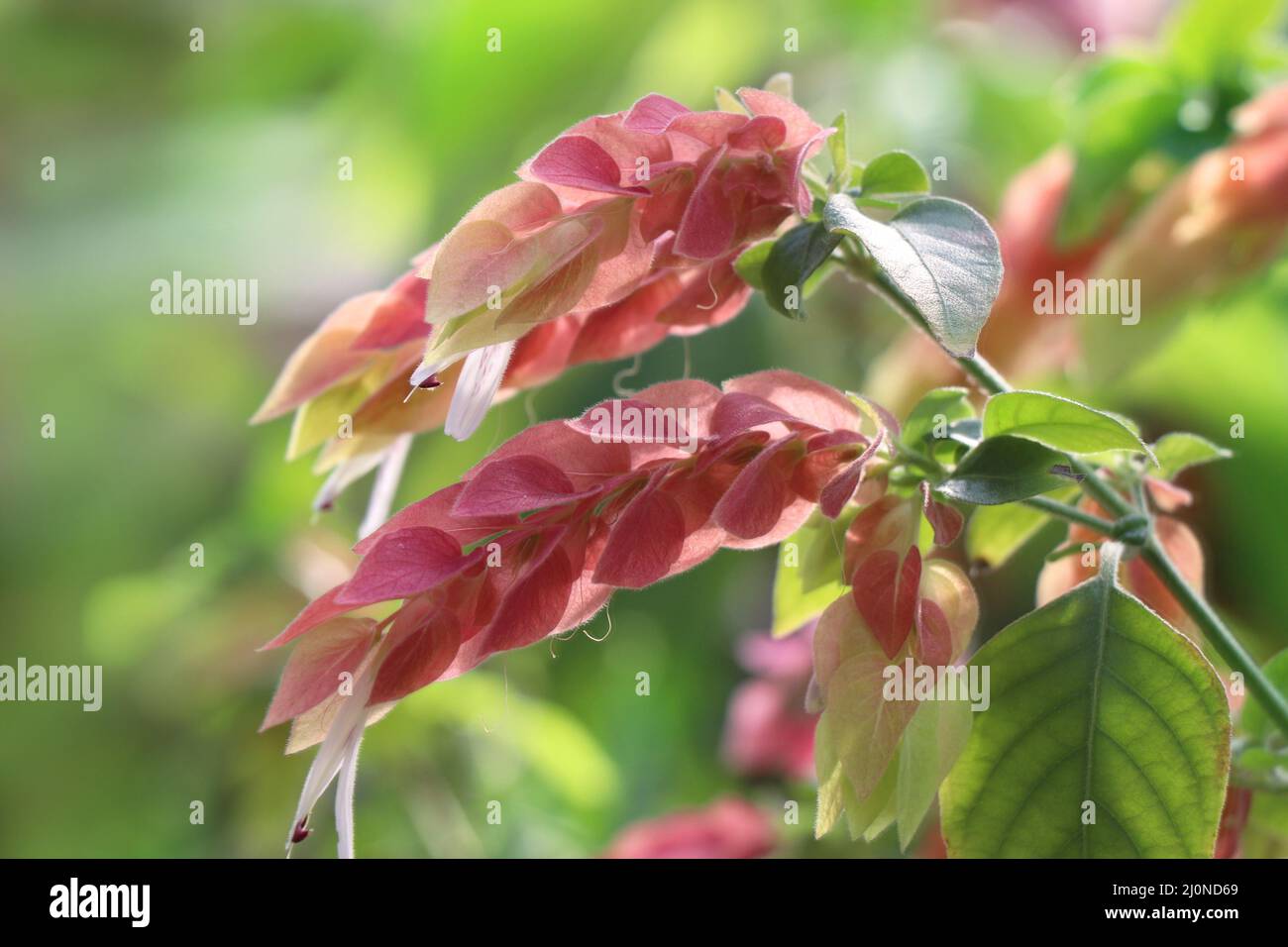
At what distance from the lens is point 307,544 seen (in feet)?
2.52

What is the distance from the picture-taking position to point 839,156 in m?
0.29

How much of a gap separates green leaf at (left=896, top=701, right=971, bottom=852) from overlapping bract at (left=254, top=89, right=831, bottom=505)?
0.10 metres

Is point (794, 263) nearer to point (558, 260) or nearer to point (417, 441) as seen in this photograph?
point (558, 260)

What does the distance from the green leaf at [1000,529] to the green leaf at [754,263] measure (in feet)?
0.36

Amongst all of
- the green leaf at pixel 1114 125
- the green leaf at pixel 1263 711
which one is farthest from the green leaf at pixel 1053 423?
the green leaf at pixel 1114 125

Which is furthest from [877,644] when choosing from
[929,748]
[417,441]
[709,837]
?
[417,441]

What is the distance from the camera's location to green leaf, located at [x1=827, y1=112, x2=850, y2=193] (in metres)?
0.29

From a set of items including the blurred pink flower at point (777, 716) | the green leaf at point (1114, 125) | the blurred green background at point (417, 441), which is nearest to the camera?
the green leaf at point (1114, 125)

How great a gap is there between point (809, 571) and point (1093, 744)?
0.07 metres

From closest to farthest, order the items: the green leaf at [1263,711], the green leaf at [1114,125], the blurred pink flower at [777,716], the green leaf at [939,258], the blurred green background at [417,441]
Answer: the green leaf at [939,258] < the green leaf at [1263,711] < the green leaf at [1114,125] < the blurred pink flower at [777,716] < the blurred green background at [417,441]

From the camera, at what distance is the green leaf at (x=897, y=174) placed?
0.29 metres

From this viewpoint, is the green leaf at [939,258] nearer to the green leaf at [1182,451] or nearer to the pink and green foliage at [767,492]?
the pink and green foliage at [767,492]

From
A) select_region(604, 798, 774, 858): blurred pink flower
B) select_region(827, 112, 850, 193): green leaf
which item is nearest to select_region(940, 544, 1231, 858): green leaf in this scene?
select_region(827, 112, 850, 193): green leaf

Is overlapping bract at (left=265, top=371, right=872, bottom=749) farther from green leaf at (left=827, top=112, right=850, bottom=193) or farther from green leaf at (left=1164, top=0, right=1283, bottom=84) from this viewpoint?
green leaf at (left=1164, top=0, right=1283, bottom=84)
